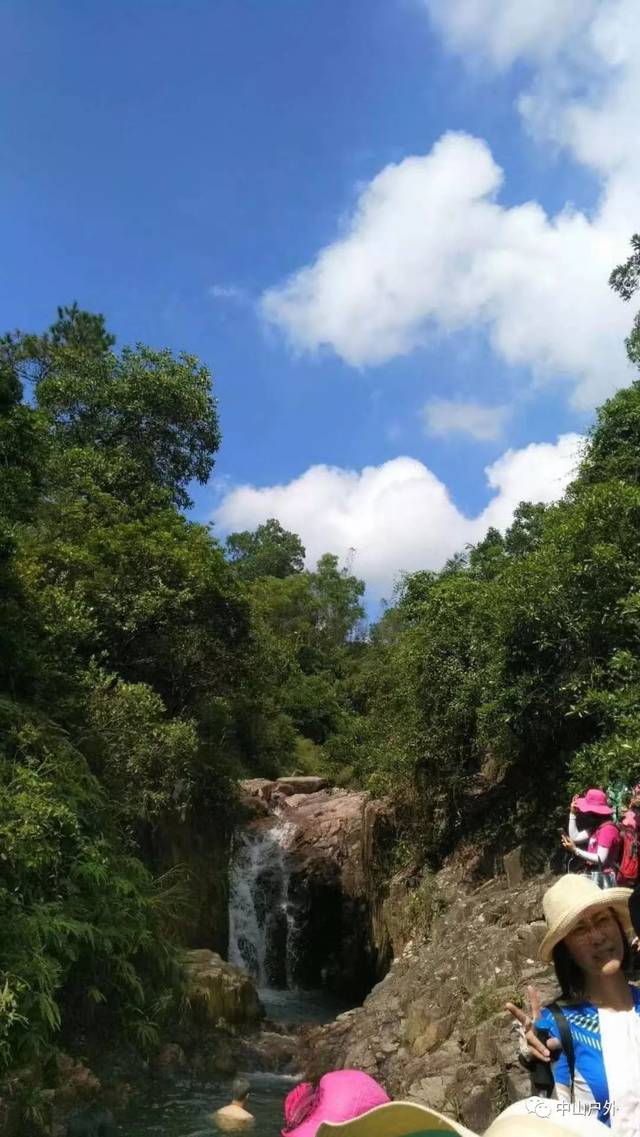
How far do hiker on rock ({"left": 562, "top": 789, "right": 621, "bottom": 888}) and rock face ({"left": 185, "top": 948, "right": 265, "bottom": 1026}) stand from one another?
7672 mm

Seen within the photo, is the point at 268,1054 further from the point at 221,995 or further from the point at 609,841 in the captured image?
the point at 609,841

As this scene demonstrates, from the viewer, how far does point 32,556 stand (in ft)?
46.6

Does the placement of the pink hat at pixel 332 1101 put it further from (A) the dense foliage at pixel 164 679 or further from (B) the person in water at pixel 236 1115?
(B) the person in water at pixel 236 1115

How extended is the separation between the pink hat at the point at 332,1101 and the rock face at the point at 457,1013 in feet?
19.6

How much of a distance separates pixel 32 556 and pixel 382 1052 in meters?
9.36

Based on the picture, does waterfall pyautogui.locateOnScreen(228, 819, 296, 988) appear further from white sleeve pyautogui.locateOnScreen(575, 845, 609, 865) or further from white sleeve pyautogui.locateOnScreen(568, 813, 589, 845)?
white sleeve pyautogui.locateOnScreen(575, 845, 609, 865)

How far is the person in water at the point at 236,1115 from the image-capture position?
350 inches

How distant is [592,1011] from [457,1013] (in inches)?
297

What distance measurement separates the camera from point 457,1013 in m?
8.83

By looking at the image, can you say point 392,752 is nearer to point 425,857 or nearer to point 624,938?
point 425,857

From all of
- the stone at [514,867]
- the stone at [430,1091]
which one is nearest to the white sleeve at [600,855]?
the stone at [430,1091]

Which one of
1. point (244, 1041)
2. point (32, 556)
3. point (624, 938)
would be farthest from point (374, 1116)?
point (32, 556)

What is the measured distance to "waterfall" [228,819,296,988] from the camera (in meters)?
18.5

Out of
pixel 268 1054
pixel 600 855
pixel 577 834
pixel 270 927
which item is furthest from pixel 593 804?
pixel 270 927
